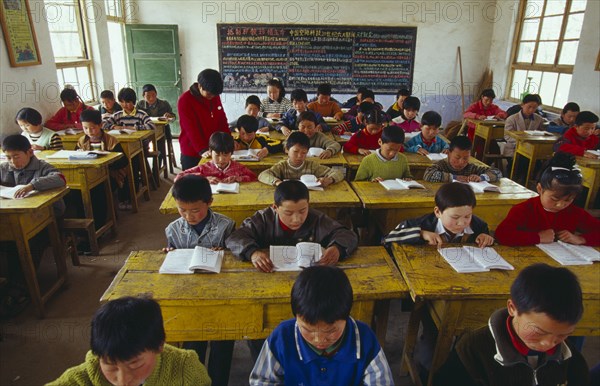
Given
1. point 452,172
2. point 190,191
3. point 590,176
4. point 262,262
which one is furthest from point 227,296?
point 590,176

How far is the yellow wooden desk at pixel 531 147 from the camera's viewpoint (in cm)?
454

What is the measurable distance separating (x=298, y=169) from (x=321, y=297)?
2052mm

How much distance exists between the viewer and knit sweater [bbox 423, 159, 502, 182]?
3062 millimetres

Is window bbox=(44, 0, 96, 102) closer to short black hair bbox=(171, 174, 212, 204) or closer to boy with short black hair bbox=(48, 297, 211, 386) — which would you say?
short black hair bbox=(171, 174, 212, 204)

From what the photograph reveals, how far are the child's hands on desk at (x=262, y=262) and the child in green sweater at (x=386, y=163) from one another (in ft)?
5.42

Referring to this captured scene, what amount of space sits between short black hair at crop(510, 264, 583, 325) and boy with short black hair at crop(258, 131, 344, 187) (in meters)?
1.80

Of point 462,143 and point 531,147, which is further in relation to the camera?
point 531,147

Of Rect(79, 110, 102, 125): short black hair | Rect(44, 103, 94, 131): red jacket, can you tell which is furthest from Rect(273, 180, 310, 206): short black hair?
Rect(44, 103, 94, 131): red jacket

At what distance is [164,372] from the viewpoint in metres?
1.17

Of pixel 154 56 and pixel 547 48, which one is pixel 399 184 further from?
pixel 154 56

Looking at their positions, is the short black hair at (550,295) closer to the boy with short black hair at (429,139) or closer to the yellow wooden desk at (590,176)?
the boy with short black hair at (429,139)

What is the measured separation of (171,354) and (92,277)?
218 cm

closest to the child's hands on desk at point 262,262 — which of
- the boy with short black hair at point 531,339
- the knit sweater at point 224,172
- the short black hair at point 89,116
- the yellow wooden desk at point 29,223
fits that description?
the boy with short black hair at point 531,339

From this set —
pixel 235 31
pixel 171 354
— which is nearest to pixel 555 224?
pixel 171 354
